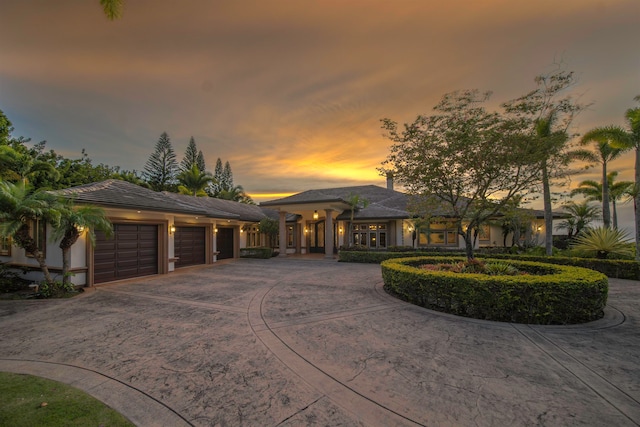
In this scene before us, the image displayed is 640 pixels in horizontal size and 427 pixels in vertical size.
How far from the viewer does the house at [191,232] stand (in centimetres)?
991

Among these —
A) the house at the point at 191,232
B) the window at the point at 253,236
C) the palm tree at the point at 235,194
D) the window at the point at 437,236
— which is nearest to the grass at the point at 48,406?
the house at the point at 191,232

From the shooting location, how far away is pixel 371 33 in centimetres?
883

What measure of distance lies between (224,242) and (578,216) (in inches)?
1040

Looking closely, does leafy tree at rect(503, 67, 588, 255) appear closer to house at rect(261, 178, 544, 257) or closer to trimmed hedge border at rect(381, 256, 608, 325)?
trimmed hedge border at rect(381, 256, 608, 325)

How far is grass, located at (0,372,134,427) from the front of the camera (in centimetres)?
268

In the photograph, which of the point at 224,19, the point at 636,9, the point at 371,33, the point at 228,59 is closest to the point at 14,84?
the point at 228,59

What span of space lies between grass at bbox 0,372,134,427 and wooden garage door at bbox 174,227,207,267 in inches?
448

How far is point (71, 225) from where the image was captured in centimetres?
816

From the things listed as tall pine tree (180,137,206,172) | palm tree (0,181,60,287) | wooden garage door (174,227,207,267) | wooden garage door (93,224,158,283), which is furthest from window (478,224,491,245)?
tall pine tree (180,137,206,172)

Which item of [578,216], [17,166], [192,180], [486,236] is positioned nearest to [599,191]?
[578,216]

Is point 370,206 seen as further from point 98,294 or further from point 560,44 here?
point 98,294

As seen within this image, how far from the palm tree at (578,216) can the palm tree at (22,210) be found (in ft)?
92.6

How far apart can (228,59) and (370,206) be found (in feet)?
49.9

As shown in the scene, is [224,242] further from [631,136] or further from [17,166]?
[631,136]
